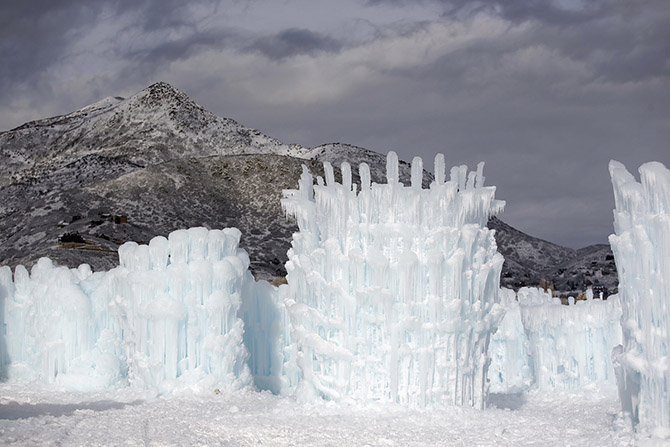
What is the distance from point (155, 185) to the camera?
72938 millimetres

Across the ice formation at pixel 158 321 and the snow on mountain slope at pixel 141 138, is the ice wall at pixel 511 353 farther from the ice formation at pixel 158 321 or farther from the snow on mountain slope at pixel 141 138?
the snow on mountain slope at pixel 141 138

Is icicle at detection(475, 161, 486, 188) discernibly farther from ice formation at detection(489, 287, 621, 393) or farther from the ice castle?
ice formation at detection(489, 287, 621, 393)

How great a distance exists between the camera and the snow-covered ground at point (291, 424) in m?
12.1

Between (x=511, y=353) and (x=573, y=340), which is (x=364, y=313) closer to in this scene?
(x=573, y=340)

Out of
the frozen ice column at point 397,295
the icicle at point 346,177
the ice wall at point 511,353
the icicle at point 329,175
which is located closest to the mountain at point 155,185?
the ice wall at point 511,353

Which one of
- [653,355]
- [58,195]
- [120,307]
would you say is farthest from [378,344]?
[58,195]

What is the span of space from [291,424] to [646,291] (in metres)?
5.97

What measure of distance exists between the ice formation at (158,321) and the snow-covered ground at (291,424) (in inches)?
43.2

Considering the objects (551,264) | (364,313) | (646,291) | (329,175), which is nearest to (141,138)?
(551,264)

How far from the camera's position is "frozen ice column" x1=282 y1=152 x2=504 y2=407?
14242 millimetres

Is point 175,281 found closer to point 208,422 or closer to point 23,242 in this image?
point 208,422

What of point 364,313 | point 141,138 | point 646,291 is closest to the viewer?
point 646,291

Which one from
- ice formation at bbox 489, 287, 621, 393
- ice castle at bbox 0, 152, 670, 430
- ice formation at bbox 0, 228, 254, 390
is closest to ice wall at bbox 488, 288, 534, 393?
ice castle at bbox 0, 152, 670, 430

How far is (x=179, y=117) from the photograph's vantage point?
112875 mm
